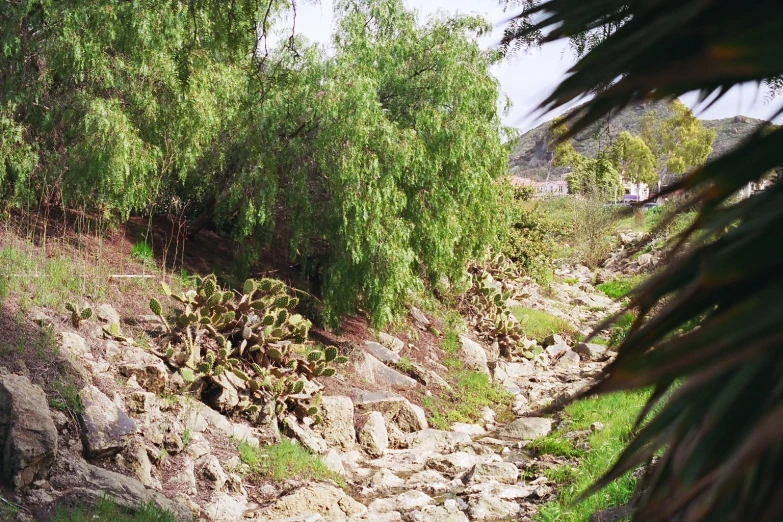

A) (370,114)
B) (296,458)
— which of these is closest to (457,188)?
(370,114)

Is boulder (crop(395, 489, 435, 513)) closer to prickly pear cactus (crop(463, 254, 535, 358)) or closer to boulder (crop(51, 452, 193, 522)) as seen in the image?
boulder (crop(51, 452, 193, 522))

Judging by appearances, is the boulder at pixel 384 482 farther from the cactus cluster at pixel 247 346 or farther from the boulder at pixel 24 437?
the boulder at pixel 24 437

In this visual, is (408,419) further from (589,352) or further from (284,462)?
(589,352)

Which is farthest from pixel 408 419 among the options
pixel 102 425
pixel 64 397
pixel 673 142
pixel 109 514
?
pixel 673 142

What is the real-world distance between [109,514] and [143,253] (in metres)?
6.94

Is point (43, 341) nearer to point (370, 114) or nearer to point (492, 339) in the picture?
point (370, 114)

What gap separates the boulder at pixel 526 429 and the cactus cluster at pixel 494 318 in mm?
4693

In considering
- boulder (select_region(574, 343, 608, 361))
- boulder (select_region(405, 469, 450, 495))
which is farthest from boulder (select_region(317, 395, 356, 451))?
boulder (select_region(574, 343, 608, 361))

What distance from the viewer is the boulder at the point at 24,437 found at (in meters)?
5.21

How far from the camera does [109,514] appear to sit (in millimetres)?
5090

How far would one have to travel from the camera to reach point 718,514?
0.85m

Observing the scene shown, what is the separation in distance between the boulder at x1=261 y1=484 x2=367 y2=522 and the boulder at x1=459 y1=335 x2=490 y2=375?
7.02 meters

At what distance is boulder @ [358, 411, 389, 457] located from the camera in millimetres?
9539

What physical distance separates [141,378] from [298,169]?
4.87 metres
